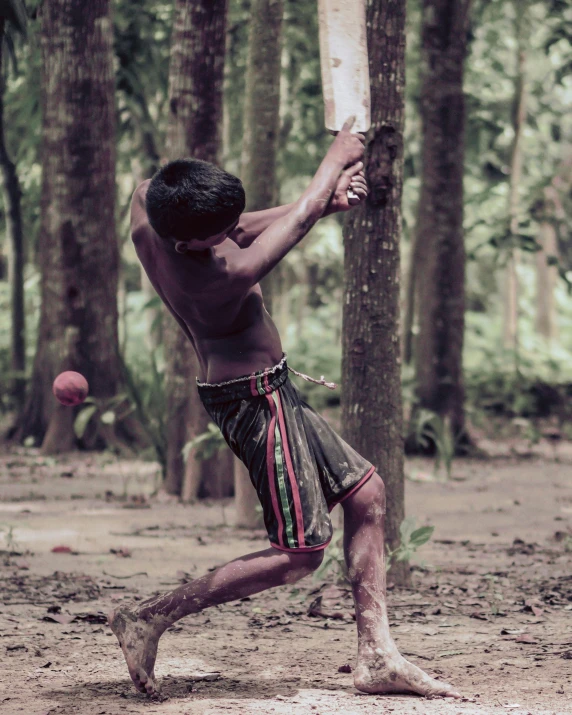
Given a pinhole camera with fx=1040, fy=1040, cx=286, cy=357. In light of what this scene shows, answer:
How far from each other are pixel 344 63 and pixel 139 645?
7.13 ft

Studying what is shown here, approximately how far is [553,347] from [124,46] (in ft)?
38.1

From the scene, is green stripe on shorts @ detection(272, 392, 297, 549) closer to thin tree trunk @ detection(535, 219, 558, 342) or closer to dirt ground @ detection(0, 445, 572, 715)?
dirt ground @ detection(0, 445, 572, 715)

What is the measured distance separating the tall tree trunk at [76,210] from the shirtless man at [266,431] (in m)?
5.79

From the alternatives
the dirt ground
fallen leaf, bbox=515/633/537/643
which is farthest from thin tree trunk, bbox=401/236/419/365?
fallen leaf, bbox=515/633/537/643

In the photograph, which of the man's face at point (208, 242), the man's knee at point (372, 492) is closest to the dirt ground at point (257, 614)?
the man's knee at point (372, 492)

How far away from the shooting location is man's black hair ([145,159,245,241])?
3.21 metres

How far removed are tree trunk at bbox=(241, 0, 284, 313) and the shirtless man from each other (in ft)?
10.6

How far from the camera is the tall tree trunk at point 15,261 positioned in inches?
425

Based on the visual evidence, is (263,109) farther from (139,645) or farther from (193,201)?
(139,645)

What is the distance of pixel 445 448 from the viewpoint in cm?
794

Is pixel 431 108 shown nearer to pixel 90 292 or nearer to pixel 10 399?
pixel 90 292

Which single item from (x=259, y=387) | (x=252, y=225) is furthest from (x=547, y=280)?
(x=259, y=387)

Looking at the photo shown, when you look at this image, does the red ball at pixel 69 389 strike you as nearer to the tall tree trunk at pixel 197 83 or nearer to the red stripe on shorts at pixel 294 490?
the red stripe on shorts at pixel 294 490

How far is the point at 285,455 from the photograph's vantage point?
11.3 feet
